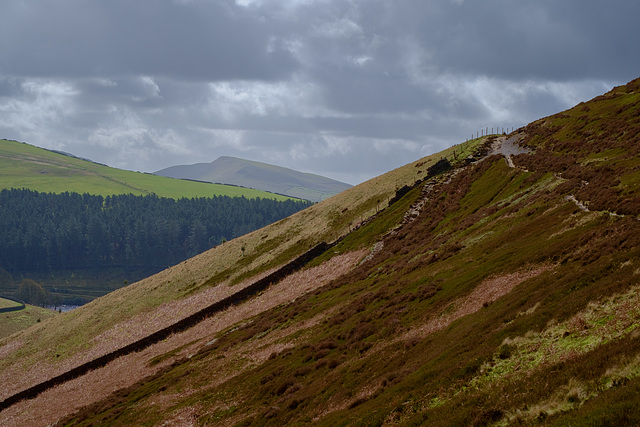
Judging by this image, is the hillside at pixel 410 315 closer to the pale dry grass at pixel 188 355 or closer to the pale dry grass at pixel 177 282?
the pale dry grass at pixel 188 355

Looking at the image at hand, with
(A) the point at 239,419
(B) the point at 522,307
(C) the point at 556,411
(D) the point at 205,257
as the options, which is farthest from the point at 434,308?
(D) the point at 205,257

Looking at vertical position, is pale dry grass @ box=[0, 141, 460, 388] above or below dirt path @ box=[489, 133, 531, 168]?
below

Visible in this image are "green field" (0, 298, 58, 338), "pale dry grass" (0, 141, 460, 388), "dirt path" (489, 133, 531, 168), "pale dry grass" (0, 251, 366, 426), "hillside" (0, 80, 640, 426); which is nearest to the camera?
"hillside" (0, 80, 640, 426)

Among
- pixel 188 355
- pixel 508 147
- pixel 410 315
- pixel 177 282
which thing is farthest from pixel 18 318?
pixel 410 315

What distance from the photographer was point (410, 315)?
38.7 m

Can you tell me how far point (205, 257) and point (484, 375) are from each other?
93895mm

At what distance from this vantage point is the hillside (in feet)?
72.0

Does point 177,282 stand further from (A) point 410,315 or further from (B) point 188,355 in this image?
(A) point 410,315

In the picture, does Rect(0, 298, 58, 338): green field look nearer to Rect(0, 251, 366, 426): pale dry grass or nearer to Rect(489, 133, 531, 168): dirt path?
Rect(0, 251, 366, 426): pale dry grass

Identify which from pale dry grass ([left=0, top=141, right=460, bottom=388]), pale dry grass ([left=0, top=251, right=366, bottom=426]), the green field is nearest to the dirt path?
pale dry grass ([left=0, top=141, right=460, bottom=388])

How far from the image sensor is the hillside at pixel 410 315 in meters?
21.9

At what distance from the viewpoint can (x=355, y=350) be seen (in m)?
37.3

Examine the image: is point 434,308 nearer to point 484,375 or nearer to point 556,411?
point 484,375

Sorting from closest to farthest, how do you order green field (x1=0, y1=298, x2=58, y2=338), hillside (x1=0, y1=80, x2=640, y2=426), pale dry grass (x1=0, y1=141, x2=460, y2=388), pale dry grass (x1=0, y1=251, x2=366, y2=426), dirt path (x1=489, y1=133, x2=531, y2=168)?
hillside (x1=0, y1=80, x2=640, y2=426) < pale dry grass (x1=0, y1=251, x2=366, y2=426) < pale dry grass (x1=0, y1=141, x2=460, y2=388) < dirt path (x1=489, y1=133, x2=531, y2=168) < green field (x1=0, y1=298, x2=58, y2=338)
